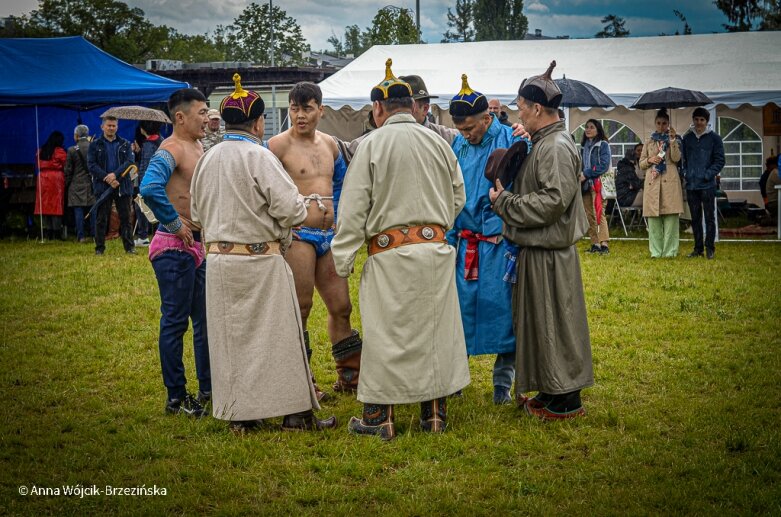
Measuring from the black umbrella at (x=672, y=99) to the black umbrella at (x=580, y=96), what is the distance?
2.13 ft

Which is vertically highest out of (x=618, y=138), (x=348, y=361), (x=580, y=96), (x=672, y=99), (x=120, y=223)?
(x=580, y=96)

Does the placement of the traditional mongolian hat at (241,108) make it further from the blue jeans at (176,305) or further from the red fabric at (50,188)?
the red fabric at (50,188)

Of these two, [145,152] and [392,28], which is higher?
[392,28]

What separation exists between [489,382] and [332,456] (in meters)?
1.96

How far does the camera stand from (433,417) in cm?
517

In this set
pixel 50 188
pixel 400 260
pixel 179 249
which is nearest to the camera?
pixel 400 260

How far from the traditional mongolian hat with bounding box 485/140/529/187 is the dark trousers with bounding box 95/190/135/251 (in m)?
9.77

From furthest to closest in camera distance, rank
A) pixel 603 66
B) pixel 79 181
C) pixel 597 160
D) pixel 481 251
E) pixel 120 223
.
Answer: pixel 603 66, pixel 79 181, pixel 120 223, pixel 597 160, pixel 481 251

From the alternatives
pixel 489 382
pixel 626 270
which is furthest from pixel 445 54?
pixel 489 382

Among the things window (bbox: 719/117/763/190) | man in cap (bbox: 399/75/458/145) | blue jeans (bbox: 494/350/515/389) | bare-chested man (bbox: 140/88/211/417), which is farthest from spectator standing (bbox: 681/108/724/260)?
bare-chested man (bbox: 140/88/211/417)

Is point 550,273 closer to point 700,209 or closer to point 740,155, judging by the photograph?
point 700,209

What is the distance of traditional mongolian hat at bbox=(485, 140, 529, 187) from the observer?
5.32 meters

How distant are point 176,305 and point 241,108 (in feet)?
4.25

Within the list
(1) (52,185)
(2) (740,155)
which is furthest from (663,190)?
(1) (52,185)
